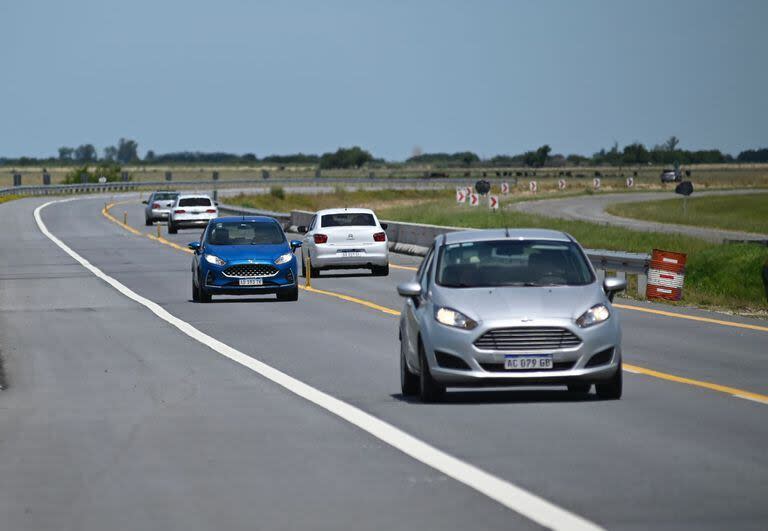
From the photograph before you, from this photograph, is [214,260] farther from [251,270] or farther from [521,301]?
[521,301]

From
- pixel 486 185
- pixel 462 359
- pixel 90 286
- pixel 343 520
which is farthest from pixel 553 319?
pixel 486 185

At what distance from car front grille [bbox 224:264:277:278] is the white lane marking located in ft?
27.7

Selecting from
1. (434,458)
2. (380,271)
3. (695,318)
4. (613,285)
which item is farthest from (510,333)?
(380,271)

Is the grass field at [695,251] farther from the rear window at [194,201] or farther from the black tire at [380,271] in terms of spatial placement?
the rear window at [194,201]

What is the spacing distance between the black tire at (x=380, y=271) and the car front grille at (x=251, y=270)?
782 cm

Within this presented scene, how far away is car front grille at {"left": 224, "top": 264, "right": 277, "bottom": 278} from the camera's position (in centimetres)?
2884

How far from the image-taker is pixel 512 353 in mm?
13445

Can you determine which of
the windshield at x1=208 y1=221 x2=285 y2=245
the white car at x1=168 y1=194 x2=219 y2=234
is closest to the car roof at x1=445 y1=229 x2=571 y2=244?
the windshield at x1=208 y1=221 x2=285 y2=245

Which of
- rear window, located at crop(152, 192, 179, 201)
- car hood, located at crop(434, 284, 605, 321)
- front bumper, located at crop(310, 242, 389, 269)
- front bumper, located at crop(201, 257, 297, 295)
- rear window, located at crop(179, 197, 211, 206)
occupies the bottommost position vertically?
rear window, located at crop(152, 192, 179, 201)

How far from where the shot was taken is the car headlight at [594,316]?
1357 centimetres

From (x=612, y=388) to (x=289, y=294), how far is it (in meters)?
15.6

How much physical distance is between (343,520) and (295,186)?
5209 inches

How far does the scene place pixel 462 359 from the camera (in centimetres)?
1346

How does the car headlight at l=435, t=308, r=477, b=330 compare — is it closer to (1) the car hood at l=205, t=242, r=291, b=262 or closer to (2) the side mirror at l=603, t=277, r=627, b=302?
(2) the side mirror at l=603, t=277, r=627, b=302
